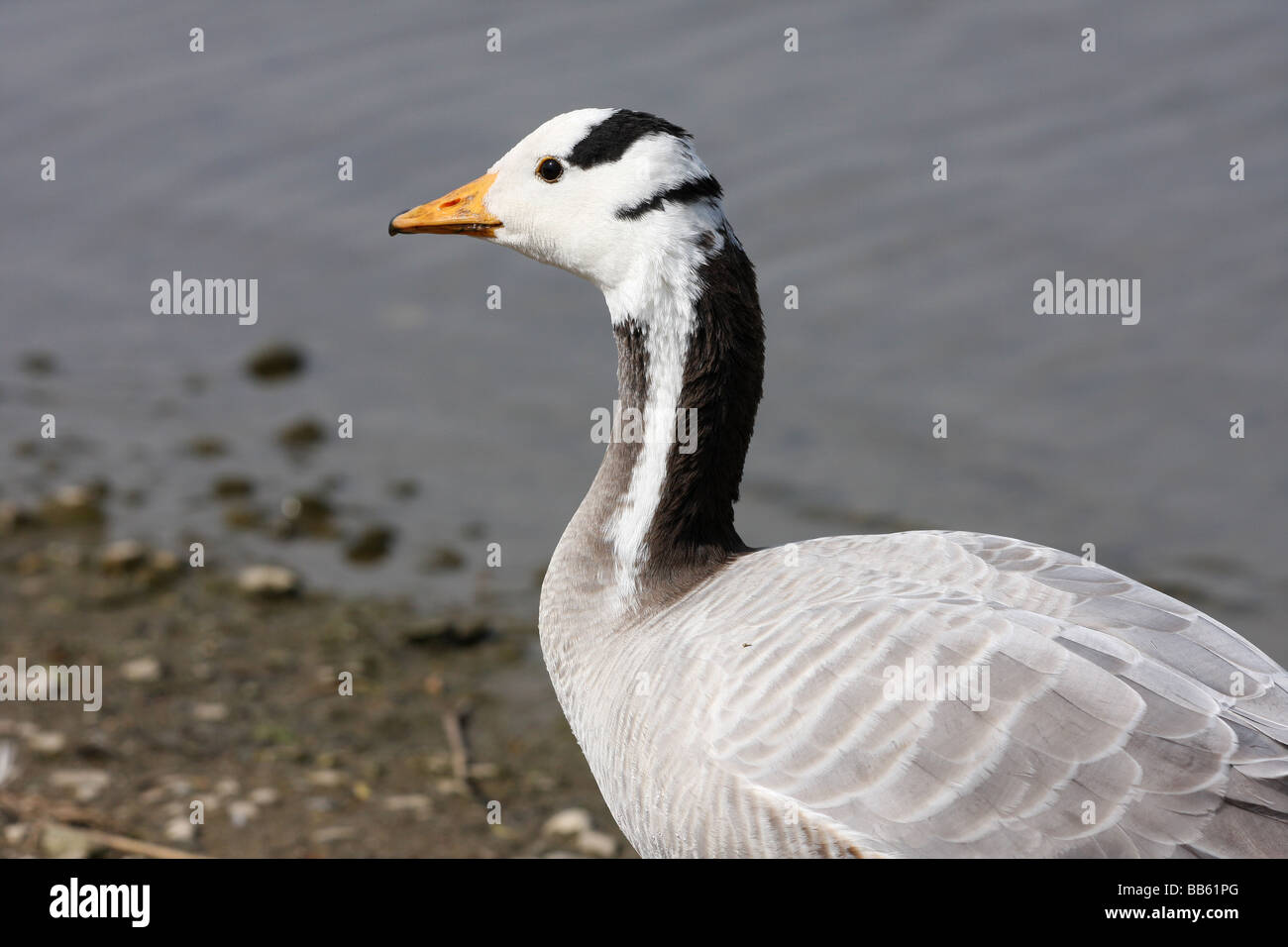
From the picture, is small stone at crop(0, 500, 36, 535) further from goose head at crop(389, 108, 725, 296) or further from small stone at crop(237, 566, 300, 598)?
goose head at crop(389, 108, 725, 296)

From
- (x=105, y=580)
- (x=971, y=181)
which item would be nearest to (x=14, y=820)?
(x=105, y=580)

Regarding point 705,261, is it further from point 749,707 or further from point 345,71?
point 345,71

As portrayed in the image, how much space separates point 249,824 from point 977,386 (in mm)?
5565

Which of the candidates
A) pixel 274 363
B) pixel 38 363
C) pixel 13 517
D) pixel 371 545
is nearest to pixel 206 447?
pixel 274 363

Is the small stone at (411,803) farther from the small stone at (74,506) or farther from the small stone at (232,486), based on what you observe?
the small stone at (74,506)

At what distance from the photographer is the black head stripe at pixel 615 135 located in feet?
14.8

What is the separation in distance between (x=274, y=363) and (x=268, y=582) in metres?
3.07

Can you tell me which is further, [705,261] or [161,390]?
[161,390]

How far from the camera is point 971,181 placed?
10.3 metres

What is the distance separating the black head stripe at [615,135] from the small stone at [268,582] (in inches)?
159

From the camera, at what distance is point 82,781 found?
241 inches

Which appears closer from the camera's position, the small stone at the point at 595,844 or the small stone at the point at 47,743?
the small stone at the point at 595,844

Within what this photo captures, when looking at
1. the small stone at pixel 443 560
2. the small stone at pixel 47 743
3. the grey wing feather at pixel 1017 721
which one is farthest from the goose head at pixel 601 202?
the small stone at pixel 443 560
